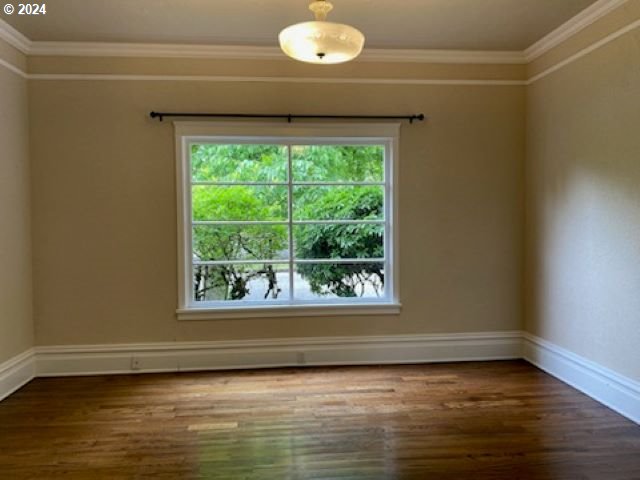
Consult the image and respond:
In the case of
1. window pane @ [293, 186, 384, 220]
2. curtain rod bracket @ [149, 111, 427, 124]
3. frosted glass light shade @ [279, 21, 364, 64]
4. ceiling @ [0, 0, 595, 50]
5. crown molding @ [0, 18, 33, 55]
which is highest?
ceiling @ [0, 0, 595, 50]

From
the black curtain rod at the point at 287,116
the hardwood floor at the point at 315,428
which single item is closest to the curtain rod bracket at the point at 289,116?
the black curtain rod at the point at 287,116

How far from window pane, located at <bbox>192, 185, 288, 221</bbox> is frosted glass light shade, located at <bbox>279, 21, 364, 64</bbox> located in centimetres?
161

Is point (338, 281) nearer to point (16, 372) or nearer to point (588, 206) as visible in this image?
point (588, 206)

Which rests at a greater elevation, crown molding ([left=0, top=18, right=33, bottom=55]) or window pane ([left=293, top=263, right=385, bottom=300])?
crown molding ([left=0, top=18, right=33, bottom=55])

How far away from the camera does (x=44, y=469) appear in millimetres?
2330

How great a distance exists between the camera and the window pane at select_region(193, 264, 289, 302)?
13.0ft

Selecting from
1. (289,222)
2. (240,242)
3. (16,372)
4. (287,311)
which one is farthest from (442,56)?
(16,372)

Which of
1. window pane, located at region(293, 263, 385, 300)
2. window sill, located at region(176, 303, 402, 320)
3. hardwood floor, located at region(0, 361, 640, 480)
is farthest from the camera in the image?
window pane, located at region(293, 263, 385, 300)

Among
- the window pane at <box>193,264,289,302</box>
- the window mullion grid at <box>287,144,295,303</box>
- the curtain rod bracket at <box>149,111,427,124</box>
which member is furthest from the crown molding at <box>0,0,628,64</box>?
the window pane at <box>193,264,289,302</box>

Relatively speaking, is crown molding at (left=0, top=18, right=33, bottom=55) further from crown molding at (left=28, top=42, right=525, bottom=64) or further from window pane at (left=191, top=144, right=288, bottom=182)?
window pane at (left=191, top=144, right=288, bottom=182)

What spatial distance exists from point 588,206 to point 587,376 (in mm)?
1229

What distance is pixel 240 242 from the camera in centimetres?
400

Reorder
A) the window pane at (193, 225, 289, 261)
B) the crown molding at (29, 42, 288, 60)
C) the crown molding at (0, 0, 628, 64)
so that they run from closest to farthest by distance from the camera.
Answer: 1. the crown molding at (0, 0, 628, 64)
2. the crown molding at (29, 42, 288, 60)
3. the window pane at (193, 225, 289, 261)

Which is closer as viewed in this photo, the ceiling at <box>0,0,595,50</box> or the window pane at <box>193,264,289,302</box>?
the ceiling at <box>0,0,595,50</box>
